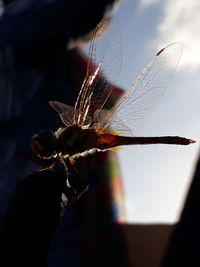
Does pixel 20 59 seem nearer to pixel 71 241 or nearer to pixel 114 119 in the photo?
pixel 71 241

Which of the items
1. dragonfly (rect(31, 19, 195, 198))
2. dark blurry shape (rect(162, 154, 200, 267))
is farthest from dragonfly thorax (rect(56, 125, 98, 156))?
dark blurry shape (rect(162, 154, 200, 267))

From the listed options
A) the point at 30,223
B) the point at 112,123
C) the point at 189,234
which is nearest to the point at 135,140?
the point at 112,123

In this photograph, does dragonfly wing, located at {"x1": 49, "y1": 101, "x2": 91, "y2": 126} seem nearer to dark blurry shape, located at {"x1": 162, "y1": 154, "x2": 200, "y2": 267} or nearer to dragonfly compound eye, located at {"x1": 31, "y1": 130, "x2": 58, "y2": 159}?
dragonfly compound eye, located at {"x1": 31, "y1": 130, "x2": 58, "y2": 159}

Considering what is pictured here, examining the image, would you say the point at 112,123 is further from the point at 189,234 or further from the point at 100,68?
the point at 189,234

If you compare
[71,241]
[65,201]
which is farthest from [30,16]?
[65,201]

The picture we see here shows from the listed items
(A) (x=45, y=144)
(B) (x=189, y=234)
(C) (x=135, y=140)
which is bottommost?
(B) (x=189, y=234)

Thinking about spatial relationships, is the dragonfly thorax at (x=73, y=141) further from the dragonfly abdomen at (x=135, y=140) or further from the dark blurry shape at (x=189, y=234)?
the dark blurry shape at (x=189, y=234)
